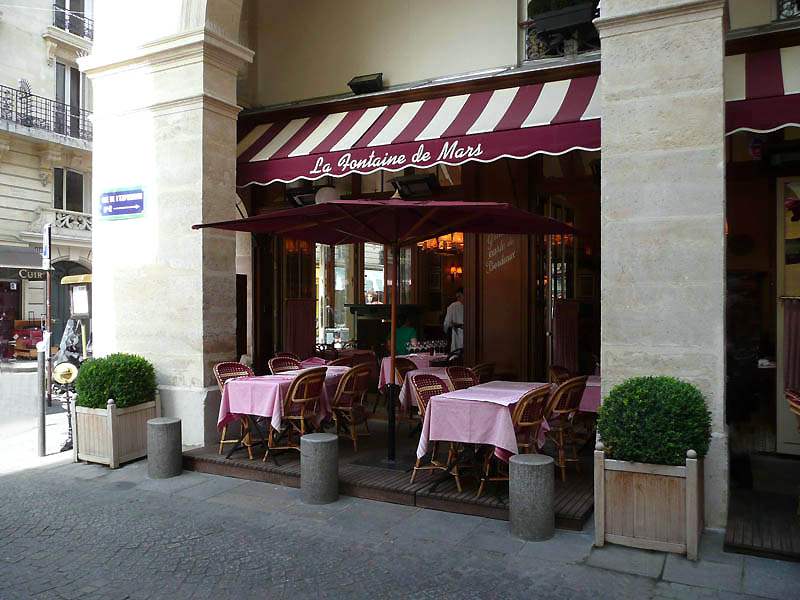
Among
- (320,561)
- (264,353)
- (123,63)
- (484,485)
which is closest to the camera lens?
(320,561)

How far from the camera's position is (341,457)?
6.96 m

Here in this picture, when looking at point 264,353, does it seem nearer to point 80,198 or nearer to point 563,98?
point 563,98

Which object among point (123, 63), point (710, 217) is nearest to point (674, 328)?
point (710, 217)

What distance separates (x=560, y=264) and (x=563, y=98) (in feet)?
10.7

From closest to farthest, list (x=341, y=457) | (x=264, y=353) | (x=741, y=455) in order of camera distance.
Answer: (x=741, y=455)
(x=341, y=457)
(x=264, y=353)

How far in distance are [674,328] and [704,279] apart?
1.45 ft

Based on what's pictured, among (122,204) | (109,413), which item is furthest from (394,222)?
(122,204)

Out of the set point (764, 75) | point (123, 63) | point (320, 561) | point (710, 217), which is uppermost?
point (123, 63)

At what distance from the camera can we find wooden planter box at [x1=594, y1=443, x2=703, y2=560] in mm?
4406

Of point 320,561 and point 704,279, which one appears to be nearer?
point 320,561

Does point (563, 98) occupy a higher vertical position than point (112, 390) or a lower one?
higher

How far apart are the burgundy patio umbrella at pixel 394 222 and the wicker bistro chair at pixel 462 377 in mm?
942

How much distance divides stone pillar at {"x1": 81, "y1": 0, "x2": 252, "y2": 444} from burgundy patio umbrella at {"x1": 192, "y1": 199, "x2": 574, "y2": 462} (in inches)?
34.9

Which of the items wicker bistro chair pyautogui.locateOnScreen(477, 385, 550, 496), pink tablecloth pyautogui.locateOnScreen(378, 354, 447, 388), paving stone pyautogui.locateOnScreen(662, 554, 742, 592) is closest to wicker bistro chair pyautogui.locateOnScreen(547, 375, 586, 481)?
wicker bistro chair pyautogui.locateOnScreen(477, 385, 550, 496)
